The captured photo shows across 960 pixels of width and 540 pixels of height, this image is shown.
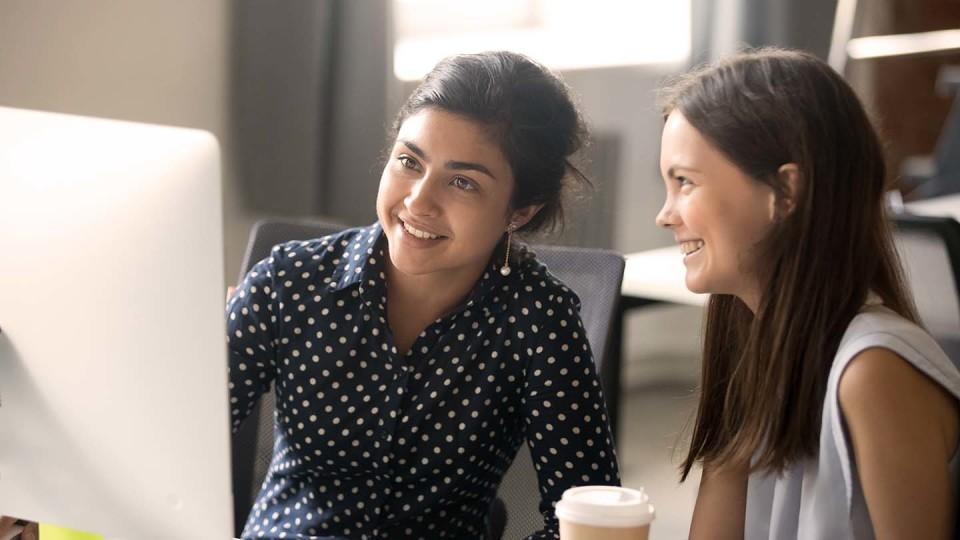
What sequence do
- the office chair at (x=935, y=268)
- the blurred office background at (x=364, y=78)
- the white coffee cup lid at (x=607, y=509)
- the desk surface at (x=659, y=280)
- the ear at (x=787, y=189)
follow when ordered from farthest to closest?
the blurred office background at (x=364, y=78) → the desk surface at (x=659, y=280) → the office chair at (x=935, y=268) → the ear at (x=787, y=189) → the white coffee cup lid at (x=607, y=509)

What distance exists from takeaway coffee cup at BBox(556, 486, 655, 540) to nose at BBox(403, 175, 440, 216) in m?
0.52

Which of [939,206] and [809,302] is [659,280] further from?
[809,302]

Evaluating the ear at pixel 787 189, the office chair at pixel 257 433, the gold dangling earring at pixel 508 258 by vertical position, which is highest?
the ear at pixel 787 189

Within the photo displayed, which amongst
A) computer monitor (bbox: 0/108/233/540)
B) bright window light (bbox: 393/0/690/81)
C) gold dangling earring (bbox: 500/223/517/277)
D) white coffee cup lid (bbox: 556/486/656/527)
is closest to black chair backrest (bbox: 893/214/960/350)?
gold dangling earring (bbox: 500/223/517/277)

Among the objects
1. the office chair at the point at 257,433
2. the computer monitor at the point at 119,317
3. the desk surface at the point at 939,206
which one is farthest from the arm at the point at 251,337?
the desk surface at the point at 939,206

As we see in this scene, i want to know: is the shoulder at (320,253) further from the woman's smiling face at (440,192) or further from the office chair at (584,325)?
the office chair at (584,325)

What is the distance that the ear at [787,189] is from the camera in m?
1.23

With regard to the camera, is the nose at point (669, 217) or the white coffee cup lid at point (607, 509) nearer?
the white coffee cup lid at point (607, 509)

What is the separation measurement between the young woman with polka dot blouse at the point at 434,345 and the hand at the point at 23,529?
35 centimetres

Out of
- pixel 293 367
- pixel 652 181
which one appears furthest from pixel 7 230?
pixel 652 181

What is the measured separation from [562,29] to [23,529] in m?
3.31

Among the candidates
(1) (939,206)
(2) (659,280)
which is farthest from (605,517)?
(1) (939,206)

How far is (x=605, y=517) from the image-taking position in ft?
3.21

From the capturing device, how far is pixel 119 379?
40.2 inches
